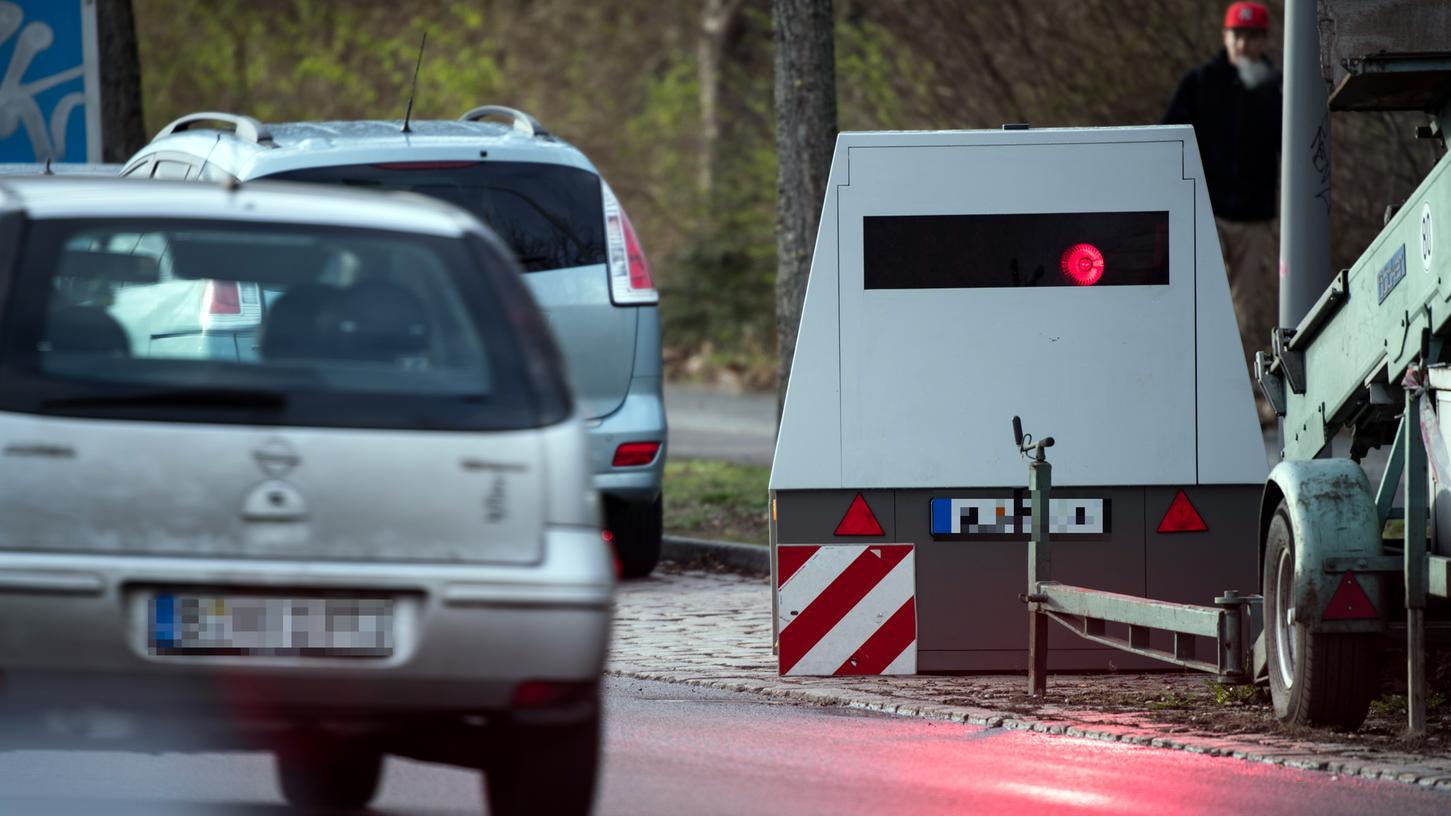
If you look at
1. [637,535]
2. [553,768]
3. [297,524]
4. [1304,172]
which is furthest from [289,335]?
[637,535]

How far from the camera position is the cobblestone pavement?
788cm

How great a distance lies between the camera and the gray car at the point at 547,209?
1100 cm

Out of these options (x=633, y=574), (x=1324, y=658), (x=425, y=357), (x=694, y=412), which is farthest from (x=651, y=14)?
(x=425, y=357)

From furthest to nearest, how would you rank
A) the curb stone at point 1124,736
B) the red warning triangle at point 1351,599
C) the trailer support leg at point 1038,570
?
the trailer support leg at point 1038,570 < the red warning triangle at point 1351,599 < the curb stone at point 1124,736

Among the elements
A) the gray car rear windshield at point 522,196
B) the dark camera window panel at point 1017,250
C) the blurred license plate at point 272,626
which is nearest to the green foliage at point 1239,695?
the dark camera window panel at point 1017,250

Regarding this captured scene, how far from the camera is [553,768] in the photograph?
5730mm

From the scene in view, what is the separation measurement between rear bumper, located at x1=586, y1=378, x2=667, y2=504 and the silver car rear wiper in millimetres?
6025

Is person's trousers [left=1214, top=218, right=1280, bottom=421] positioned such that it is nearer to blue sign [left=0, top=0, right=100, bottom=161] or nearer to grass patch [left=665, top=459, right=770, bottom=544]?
grass patch [left=665, top=459, right=770, bottom=544]

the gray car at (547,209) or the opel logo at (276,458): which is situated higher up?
the gray car at (547,209)

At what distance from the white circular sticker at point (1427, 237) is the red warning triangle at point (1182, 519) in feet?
7.42

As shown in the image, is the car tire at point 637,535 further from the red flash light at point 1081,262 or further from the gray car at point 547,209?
the red flash light at point 1081,262

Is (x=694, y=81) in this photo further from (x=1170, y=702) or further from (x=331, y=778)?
(x=331, y=778)

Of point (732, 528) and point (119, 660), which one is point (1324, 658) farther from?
point (732, 528)

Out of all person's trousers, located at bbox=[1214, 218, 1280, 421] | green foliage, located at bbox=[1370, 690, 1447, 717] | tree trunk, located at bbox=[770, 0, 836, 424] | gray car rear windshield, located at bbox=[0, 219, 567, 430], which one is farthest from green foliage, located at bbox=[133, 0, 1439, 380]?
gray car rear windshield, located at bbox=[0, 219, 567, 430]
